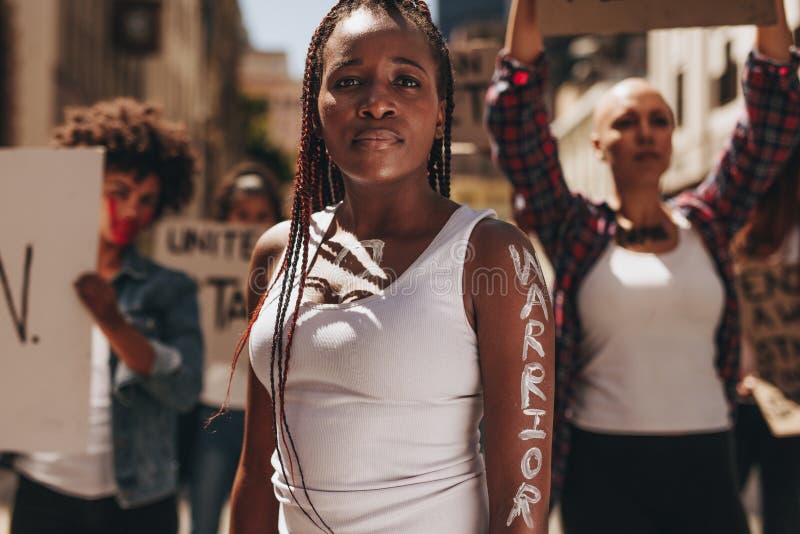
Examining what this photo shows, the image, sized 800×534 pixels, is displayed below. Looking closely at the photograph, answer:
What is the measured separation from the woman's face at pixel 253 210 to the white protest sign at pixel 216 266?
202mm

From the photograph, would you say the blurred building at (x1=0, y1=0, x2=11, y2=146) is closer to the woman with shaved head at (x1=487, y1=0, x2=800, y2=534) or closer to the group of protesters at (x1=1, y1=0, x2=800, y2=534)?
the group of protesters at (x1=1, y1=0, x2=800, y2=534)

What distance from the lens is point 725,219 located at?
3160 mm

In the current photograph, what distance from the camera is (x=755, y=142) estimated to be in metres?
3.07

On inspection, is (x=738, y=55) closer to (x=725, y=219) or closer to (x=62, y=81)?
(x=62, y=81)

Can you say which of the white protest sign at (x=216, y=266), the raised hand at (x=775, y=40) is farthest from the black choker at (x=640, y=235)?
the white protest sign at (x=216, y=266)

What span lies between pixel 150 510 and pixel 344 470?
148cm

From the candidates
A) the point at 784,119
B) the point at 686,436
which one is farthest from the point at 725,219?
the point at 686,436

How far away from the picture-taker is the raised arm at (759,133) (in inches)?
116

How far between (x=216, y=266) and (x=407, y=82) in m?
3.59

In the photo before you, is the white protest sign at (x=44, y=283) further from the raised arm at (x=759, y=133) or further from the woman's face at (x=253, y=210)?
the woman's face at (x=253, y=210)

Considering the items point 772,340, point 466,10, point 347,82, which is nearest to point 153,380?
point 347,82

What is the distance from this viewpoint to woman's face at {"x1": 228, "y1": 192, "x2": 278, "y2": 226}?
5.55 m

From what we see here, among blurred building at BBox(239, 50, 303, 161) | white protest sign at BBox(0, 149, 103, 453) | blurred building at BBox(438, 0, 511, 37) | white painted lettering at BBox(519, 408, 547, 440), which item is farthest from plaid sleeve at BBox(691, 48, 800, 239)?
blurred building at BBox(438, 0, 511, 37)

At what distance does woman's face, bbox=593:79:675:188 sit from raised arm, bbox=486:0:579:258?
197 millimetres
